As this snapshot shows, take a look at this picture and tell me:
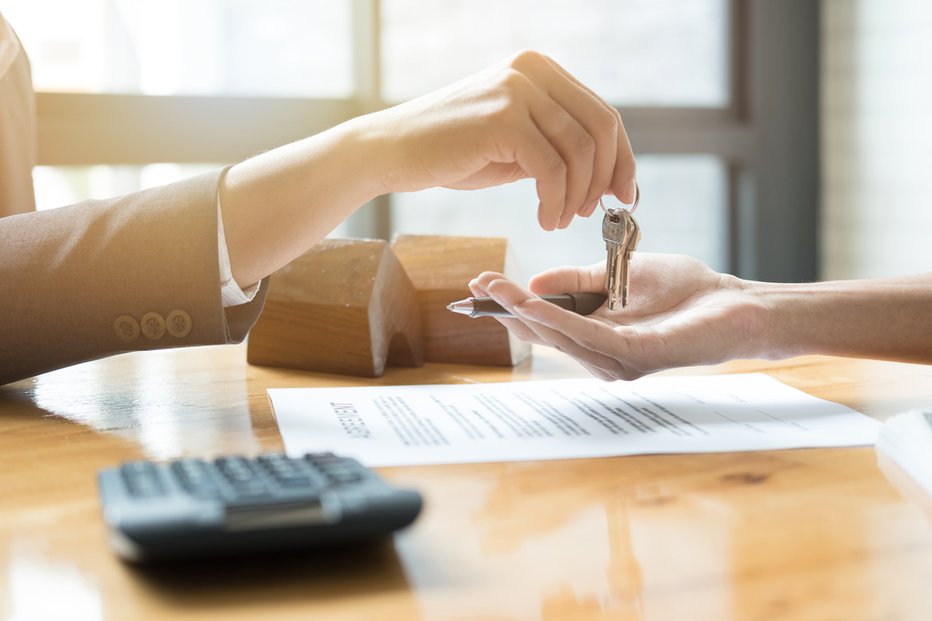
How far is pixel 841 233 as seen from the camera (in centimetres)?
296

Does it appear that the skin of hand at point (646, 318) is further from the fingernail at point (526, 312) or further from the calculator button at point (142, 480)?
the calculator button at point (142, 480)

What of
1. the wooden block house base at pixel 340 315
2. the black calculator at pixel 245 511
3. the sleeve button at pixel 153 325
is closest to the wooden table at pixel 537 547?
the black calculator at pixel 245 511

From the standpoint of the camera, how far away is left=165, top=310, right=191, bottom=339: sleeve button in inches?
37.1

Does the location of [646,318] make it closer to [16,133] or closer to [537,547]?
[537,547]

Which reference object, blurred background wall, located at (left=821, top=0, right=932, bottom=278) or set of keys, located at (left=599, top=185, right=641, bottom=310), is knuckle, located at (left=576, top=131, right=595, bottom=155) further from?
blurred background wall, located at (left=821, top=0, right=932, bottom=278)

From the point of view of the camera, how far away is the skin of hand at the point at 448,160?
2.89 feet

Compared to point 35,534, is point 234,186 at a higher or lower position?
higher

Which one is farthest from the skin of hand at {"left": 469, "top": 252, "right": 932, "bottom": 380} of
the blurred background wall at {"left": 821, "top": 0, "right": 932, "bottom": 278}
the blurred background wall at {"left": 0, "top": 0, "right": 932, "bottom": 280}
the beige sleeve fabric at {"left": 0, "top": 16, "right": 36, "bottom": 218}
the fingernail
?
the blurred background wall at {"left": 821, "top": 0, "right": 932, "bottom": 278}

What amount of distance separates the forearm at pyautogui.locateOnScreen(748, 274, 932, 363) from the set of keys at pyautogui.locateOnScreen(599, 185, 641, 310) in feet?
0.43

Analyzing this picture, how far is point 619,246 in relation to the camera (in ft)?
3.20

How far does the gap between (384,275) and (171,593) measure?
0.66 meters

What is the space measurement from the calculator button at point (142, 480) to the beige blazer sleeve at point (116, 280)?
42 cm

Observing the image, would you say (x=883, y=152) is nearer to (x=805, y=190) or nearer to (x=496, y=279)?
(x=805, y=190)

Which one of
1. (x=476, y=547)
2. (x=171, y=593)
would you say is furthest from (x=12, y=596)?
(x=476, y=547)
